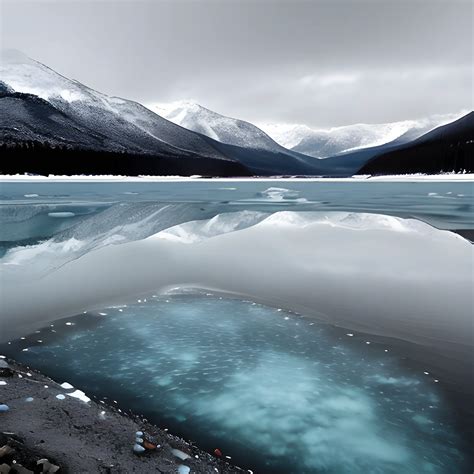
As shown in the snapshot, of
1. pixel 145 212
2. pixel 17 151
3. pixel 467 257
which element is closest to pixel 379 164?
pixel 17 151

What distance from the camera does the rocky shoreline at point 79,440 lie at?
13.7ft

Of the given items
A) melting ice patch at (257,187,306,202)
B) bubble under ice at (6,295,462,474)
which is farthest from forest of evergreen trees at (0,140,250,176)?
bubble under ice at (6,295,462,474)

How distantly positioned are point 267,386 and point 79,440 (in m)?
2.62

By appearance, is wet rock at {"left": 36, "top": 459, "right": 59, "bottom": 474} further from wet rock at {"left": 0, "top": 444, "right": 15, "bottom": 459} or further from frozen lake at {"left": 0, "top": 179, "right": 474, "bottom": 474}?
frozen lake at {"left": 0, "top": 179, "right": 474, "bottom": 474}

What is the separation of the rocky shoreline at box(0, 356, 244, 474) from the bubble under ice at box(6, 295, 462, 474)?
365mm

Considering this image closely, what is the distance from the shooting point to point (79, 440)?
461 cm

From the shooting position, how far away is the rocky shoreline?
4.16 m

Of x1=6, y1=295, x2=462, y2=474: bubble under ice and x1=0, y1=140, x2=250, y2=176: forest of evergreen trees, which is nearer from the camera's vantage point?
x1=6, y1=295, x2=462, y2=474: bubble under ice

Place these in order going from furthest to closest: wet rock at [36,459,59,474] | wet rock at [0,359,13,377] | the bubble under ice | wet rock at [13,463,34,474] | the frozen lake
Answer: wet rock at [0,359,13,377] < the frozen lake < the bubble under ice < wet rock at [36,459,59,474] < wet rock at [13,463,34,474]

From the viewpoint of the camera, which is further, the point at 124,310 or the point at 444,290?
the point at 444,290

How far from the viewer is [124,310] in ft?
30.4

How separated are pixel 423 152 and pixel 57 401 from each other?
149932 millimetres

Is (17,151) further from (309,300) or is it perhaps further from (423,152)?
(309,300)

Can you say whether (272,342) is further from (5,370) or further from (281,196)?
(281,196)
